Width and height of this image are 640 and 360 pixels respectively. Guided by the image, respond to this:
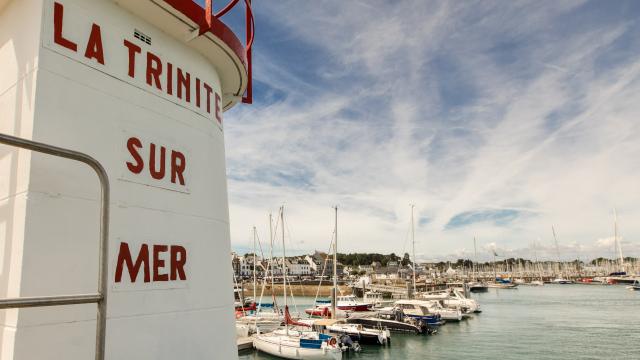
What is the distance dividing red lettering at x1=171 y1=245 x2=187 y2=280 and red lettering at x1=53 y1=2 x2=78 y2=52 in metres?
2.16

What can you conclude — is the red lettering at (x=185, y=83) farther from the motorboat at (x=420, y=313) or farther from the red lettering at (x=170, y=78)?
the motorboat at (x=420, y=313)

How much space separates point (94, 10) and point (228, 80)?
2368 millimetres

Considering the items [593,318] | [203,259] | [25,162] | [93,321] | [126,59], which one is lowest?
[593,318]

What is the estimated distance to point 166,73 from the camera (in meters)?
4.55

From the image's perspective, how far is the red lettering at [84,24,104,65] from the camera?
→ 12.1 feet

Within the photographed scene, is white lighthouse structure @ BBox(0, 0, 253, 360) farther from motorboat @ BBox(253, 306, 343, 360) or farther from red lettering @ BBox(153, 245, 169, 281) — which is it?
motorboat @ BBox(253, 306, 343, 360)

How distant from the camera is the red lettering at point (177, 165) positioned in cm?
435

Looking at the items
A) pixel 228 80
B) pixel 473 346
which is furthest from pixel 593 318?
pixel 228 80

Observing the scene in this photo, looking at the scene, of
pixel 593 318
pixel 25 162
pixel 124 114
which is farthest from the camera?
pixel 593 318

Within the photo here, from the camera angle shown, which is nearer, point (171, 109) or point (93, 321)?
point (93, 321)

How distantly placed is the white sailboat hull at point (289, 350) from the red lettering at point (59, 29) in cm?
2604

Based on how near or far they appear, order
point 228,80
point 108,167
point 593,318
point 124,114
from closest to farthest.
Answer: point 108,167
point 124,114
point 228,80
point 593,318

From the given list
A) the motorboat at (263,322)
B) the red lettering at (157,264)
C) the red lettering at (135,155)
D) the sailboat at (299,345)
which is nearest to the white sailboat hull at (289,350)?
the sailboat at (299,345)

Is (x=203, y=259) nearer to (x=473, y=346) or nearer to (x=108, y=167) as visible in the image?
(x=108, y=167)
